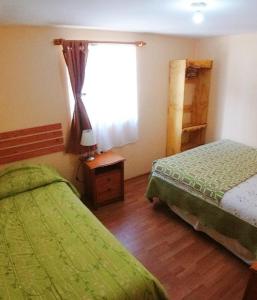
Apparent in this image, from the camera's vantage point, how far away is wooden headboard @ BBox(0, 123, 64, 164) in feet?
8.11

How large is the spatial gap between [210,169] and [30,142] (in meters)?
2.04

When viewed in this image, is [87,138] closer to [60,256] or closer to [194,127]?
[60,256]

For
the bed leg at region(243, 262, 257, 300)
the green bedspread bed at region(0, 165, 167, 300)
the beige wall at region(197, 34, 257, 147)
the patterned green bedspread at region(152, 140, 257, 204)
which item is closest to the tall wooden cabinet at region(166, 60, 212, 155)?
the beige wall at region(197, 34, 257, 147)

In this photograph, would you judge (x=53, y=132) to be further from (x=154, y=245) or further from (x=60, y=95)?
(x=154, y=245)

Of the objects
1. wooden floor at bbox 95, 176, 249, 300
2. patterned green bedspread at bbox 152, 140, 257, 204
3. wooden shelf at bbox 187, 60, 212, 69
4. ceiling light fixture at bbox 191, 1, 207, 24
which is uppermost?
ceiling light fixture at bbox 191, 1, 207, 24

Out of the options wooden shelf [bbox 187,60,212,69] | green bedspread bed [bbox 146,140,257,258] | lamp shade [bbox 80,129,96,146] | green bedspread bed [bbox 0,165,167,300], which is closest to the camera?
green bedspread bed [bbox 0,165,167,300]

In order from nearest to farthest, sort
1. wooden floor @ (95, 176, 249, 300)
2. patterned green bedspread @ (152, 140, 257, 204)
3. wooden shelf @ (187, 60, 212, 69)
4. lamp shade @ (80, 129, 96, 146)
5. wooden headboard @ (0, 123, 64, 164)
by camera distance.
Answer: wooden floor @ (95, 176, 249, 300), patterned green bedspread @ (152, 140, 257, 204), wooden headboard @ (0, 123, 64, 164), lamp shade @ (80, 129, 96, 146), wooden shelf @ (187, 60, 212, 69)

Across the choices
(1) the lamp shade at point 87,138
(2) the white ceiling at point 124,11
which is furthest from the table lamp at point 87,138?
(2) the white ceiling at point 124,11

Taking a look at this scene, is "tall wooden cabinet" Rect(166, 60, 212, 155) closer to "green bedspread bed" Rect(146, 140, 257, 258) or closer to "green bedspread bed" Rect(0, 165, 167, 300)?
"green bedspread bed" Rect(146, 140, 257, 258)

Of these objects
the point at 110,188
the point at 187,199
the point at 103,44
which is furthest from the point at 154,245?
the point at 103,44

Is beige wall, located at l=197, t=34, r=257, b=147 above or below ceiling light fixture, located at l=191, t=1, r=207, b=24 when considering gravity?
below

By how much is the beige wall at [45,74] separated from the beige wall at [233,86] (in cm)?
68

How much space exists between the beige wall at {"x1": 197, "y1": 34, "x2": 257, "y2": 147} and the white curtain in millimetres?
1306

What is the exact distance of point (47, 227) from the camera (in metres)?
1.73
